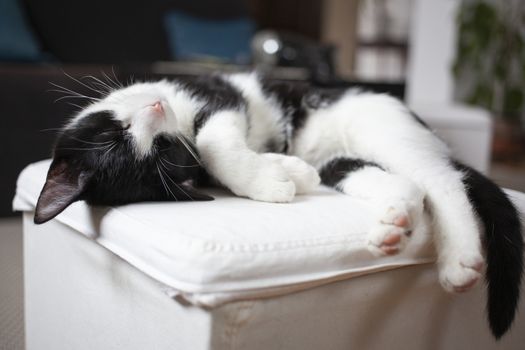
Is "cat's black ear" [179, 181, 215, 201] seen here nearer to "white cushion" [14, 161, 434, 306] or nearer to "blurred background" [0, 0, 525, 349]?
"white cushion" [14, 161, 434, 306]

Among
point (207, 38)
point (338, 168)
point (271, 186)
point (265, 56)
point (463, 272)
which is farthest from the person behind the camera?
point (207, 38)

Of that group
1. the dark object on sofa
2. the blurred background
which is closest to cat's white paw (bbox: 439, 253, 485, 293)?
the blurred background

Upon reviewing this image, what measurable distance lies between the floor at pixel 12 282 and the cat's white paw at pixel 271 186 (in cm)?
52

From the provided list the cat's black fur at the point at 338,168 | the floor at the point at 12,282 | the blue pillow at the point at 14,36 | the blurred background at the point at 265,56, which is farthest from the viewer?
the blue pillow at the point at 14,36

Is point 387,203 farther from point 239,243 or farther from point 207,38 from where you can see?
point 207,38

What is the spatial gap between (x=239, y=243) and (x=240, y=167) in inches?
10.6

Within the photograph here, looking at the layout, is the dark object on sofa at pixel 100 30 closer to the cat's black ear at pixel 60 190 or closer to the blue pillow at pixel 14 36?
the blue pillow at pixel 14 36

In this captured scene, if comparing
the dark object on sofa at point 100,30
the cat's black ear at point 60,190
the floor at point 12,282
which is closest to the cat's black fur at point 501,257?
the floor at point 12,282

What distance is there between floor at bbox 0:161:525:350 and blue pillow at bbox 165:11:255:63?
5.89 feet

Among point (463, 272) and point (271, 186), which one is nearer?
point (463, 272)

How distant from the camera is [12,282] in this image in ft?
5.61

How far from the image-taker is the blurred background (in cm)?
222

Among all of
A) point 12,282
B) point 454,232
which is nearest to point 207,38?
point 12,282

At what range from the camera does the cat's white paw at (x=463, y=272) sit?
2.90 ft
